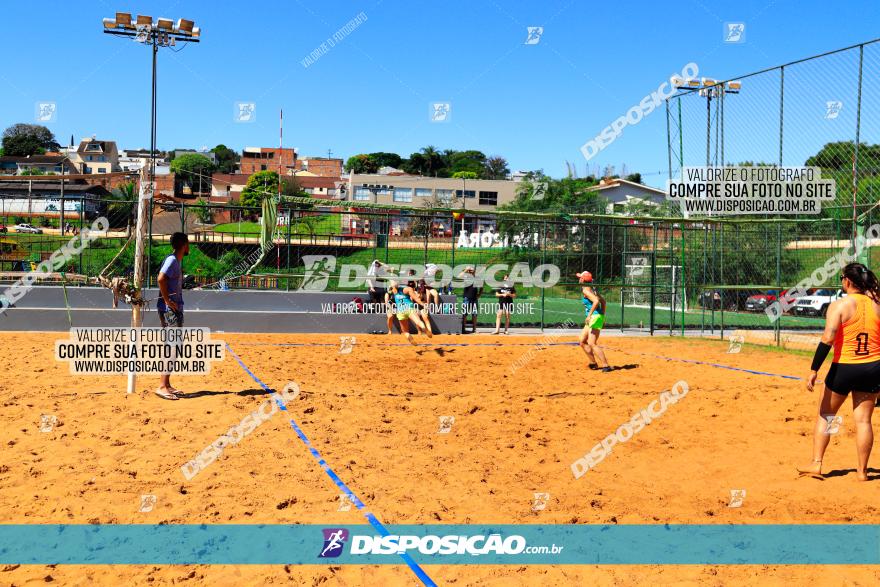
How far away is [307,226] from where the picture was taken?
20.4 metres

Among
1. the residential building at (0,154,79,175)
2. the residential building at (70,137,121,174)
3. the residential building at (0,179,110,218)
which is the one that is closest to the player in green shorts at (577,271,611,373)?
the residential building at (0,179,110,218)

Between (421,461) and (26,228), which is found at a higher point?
(26,228)

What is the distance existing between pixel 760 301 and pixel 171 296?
2416 cm

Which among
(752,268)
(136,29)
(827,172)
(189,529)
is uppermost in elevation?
(136,29)

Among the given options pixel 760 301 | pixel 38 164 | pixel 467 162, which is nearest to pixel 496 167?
pixel 467 162

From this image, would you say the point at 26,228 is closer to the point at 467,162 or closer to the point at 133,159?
the point at 133,159

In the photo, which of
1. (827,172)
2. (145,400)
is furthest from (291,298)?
(827,172)

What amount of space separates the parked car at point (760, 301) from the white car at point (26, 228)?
24.9 meters

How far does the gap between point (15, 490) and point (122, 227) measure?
1841 centimetres

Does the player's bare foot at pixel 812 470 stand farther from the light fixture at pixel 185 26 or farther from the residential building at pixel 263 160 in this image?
the residential building at pixel 263 160

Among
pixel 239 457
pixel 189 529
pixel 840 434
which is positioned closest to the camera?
pixel 189 529

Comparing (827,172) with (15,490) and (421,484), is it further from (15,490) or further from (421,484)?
(15,490)

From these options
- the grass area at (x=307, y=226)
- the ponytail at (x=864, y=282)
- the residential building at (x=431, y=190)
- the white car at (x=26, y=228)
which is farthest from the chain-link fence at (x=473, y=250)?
the residential building at (x=431, y=190)

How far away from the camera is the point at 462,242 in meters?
21.2
